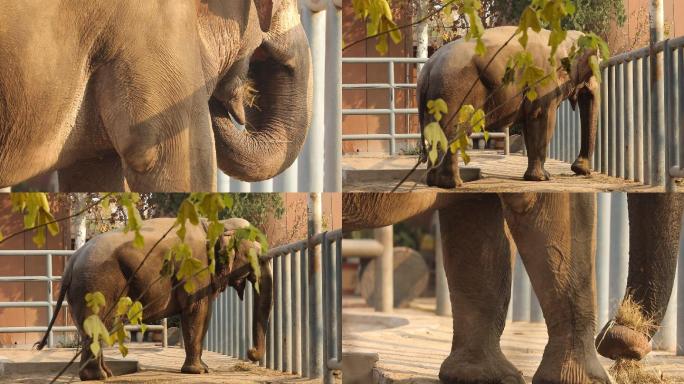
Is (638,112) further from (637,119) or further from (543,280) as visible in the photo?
(543,280)

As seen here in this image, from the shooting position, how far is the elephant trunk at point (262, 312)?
2.03 metres

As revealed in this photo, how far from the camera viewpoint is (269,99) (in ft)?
6.34

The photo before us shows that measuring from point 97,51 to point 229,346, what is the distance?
22.2 inches

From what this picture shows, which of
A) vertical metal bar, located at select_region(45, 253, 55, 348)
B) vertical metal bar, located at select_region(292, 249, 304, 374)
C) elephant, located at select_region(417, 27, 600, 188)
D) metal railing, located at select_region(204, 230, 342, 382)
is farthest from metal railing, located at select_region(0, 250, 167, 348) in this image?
elephant, located at select_region(417, 27, 600, 188)

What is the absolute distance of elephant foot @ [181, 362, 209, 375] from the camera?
6.59 ft

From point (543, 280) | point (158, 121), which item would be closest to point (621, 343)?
point (543, 280)

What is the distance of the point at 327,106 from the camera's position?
1859mm

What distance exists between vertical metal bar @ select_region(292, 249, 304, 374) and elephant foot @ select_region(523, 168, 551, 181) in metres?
0.44

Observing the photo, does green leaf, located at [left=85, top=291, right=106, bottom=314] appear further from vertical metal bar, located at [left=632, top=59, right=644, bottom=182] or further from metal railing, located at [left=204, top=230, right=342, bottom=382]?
vertical metal bar, located at [left=632, top=59, right=644, bottom=182]

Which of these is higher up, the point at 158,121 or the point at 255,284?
the point at 158,121

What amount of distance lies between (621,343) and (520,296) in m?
0.20

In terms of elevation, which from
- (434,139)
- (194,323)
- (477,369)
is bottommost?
(477,369)

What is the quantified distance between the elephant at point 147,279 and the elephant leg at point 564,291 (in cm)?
54

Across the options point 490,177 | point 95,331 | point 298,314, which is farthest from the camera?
point 298,314
